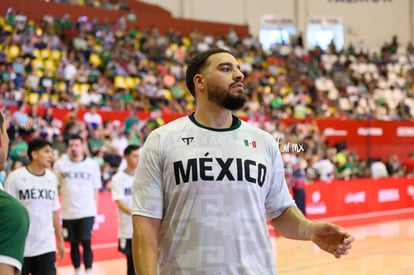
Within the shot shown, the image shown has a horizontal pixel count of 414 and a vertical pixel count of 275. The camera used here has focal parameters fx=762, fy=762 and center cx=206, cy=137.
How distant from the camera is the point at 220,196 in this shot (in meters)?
3.70

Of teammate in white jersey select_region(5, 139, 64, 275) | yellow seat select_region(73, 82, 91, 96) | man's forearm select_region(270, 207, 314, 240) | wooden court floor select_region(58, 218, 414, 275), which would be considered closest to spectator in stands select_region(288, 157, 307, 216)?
wooden court floor select_region(58, 218, 414, 275)

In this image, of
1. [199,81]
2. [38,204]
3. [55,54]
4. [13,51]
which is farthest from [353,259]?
[55,54]

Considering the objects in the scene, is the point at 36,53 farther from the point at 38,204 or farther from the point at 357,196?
the point at 38,204

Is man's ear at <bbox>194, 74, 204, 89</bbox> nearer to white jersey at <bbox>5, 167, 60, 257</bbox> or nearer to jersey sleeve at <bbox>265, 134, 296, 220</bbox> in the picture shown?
jersey sleeve at <bbox>265, 134, 296, 220</bbox>

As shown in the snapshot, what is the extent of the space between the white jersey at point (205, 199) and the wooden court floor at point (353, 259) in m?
7.80

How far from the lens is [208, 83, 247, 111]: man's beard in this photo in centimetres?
376

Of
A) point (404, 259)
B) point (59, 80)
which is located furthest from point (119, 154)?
point (404, 259)

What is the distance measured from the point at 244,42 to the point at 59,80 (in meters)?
12.2

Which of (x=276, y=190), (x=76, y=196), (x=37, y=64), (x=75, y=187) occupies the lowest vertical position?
(x=76, y=196)

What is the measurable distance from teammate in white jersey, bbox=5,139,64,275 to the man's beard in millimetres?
4567

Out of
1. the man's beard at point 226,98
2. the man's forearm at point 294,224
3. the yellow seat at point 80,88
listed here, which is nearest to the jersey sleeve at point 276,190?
the man's forearm at point 294,224

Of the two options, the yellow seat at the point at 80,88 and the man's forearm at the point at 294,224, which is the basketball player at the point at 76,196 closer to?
the man's forearm at the point at 294,224

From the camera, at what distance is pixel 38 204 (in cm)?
816

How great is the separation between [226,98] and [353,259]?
976 cm
